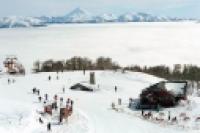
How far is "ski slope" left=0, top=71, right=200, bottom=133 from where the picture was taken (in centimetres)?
3595

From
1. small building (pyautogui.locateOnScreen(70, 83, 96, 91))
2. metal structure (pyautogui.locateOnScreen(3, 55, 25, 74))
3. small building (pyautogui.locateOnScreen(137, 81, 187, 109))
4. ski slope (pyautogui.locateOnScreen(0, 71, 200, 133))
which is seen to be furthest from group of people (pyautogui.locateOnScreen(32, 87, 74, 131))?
metal structure (pyautogui.locateOnScreen(3, 55, 25, 74))

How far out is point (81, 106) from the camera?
157ft

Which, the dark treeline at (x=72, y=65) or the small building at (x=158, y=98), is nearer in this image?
the small building at (x=158, y=98)

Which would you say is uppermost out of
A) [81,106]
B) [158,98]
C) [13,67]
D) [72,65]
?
[13,67]

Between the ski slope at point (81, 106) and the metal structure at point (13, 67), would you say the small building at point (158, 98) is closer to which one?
the ski slope at point (81, 106)

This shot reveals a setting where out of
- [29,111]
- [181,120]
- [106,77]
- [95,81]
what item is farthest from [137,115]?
[106,77]

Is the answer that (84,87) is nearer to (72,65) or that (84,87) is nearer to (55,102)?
(55,102)

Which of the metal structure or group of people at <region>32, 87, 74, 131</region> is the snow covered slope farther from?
the metal structure

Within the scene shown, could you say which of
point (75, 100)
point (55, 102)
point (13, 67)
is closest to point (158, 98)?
point (75, 100)

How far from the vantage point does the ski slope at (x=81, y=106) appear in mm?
35947

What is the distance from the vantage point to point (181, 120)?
4081 cm

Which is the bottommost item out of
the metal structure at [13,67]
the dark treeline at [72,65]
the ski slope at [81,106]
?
the dark treeline at [72,65]

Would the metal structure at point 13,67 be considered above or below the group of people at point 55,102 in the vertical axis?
above

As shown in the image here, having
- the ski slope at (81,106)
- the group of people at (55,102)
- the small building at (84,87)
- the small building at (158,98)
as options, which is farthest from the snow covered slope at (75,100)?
the small building at (158,98)
